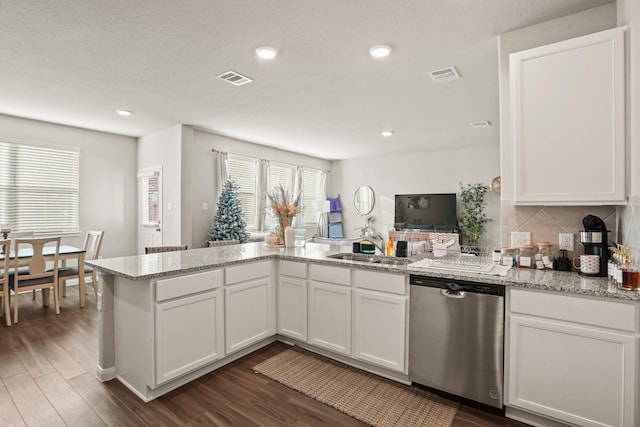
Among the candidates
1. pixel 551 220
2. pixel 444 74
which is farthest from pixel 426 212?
pixel 551 220

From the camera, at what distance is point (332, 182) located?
9273 mm

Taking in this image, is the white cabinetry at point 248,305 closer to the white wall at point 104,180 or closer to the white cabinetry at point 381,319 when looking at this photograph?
the white cabinetry at point 381,319

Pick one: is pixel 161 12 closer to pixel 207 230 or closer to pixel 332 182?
pixel 207 230

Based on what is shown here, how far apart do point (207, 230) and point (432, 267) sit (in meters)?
4.40


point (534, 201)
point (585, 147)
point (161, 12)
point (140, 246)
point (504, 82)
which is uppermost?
point (161, 12)

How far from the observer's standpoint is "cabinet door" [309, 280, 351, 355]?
8.87 feet

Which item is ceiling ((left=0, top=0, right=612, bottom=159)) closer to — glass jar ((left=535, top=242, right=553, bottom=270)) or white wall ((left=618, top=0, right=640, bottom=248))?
white wall ((left=618, top=0, right=640, bottom=248))

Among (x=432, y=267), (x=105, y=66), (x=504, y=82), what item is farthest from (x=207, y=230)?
(x=504, y=82)

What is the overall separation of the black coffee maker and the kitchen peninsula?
0.17m

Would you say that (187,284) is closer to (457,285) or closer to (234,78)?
(457,285)

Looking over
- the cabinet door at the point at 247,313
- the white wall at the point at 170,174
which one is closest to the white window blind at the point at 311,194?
the white wall at the point at 170,174

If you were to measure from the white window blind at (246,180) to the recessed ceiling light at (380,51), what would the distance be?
13.3ft

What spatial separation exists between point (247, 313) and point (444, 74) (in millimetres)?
2913

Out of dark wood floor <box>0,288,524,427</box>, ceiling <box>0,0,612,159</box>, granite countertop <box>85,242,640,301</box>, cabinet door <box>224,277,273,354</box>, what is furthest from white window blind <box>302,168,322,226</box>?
dark wood floor <box>0,288,524,427</box>
